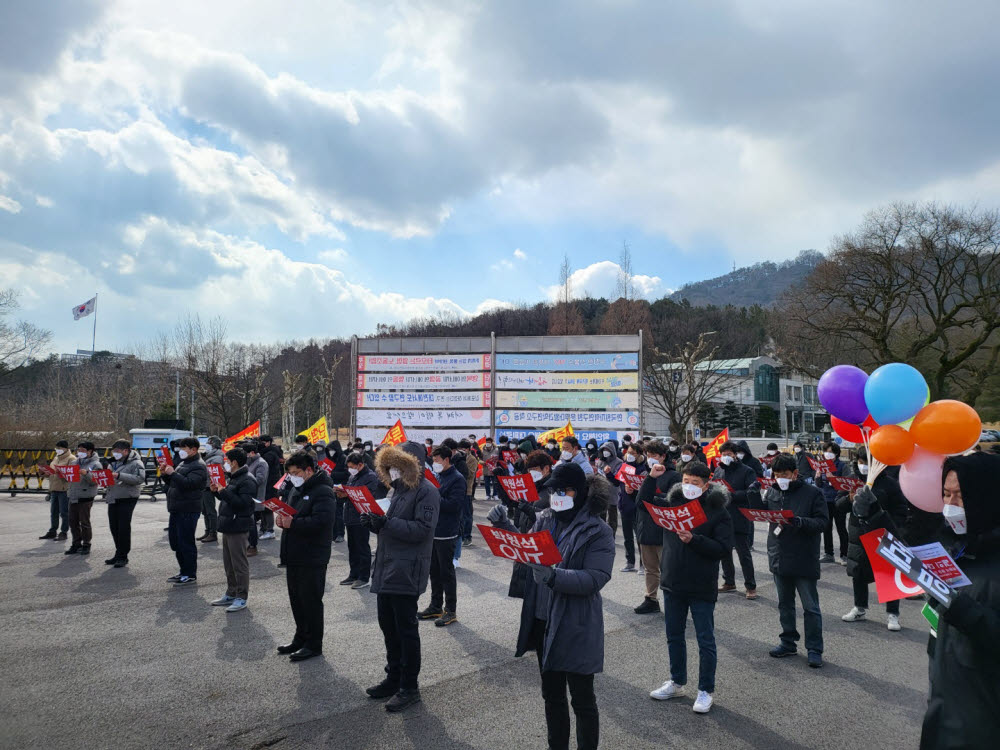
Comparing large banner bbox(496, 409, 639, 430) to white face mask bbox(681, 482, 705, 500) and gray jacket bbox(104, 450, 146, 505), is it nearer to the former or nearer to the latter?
gray jacket bbox(104, 450, 146, 505)

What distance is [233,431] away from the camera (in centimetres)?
4291

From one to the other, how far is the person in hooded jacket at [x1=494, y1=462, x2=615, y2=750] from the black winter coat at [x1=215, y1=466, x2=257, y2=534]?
16.6 feet

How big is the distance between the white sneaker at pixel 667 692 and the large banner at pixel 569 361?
68.7ft

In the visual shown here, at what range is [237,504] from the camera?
7977 mm

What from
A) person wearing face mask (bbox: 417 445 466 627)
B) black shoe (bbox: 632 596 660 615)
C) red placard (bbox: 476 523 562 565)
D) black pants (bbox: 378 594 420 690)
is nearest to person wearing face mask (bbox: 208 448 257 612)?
person wearing face mask (bbox: 417 445 466 627)

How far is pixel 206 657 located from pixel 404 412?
21.5 meters

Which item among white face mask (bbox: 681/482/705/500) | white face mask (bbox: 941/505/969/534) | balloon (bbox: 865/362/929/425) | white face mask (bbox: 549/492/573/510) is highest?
balloon (bbox: 865/362/929/425)

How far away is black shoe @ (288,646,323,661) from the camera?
6332 mm

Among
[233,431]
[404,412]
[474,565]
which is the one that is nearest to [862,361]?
[404,412]

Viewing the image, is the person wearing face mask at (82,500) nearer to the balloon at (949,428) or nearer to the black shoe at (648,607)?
the black shoe at (648,607)

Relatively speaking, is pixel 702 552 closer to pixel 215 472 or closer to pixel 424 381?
pixel 215 472

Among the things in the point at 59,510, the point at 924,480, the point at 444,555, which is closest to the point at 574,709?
the point at 924,480

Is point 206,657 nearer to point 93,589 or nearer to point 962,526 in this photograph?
point 93,589

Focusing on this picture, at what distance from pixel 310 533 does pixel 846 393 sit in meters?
5.29
